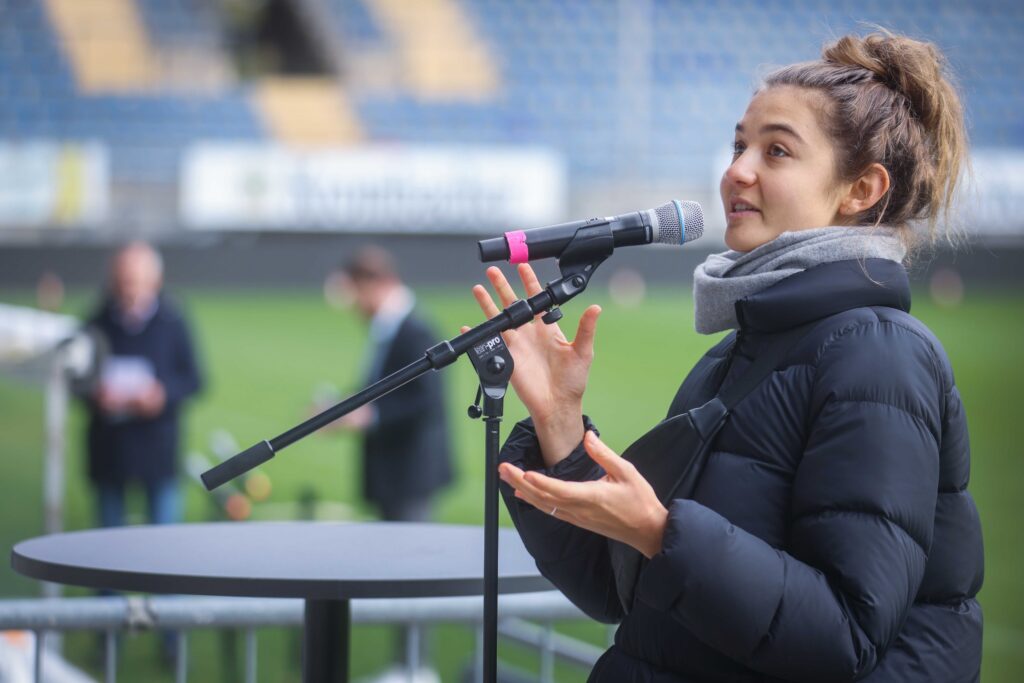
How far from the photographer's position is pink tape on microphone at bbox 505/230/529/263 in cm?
129

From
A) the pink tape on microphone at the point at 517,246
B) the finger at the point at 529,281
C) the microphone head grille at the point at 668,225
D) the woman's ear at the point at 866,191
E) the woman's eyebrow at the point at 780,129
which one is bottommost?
the finger at the point at 529,281

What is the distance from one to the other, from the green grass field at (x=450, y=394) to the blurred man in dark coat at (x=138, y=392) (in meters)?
1.61

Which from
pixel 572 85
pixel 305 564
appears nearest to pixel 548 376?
pixel 305 564

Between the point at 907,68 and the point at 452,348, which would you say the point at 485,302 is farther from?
the point at 907,68

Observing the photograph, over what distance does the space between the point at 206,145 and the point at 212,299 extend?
5.14 ft

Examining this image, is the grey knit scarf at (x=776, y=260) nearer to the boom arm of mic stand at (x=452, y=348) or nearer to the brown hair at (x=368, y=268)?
the boom arm of mic stand at (x=452, y=348)

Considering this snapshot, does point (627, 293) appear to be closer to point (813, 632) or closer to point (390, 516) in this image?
point (390, 516)

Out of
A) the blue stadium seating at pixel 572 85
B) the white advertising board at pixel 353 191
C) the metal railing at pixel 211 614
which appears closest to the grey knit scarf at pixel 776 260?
the metal railing at pixel 211 614

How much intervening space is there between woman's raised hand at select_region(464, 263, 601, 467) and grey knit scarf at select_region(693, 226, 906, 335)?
0.14m

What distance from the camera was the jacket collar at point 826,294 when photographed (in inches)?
46.1

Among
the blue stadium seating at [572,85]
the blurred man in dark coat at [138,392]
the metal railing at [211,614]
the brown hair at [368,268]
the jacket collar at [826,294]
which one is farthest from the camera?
the blue stadium seating at [572,85]

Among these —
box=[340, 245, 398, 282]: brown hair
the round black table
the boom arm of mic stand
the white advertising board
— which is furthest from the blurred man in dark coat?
the white advertising board

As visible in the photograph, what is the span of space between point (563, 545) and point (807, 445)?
34 centimetres

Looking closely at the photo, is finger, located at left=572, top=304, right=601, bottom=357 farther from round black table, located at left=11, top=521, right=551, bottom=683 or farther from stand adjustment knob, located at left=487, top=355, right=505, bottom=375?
round black table, located at left=11, top=521, right=551, bottom=683
